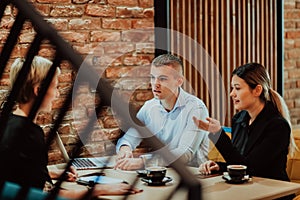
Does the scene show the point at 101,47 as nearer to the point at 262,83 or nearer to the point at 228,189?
the point at 262,83

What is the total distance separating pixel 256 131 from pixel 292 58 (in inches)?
89.3

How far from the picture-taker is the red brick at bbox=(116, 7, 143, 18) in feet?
12.3

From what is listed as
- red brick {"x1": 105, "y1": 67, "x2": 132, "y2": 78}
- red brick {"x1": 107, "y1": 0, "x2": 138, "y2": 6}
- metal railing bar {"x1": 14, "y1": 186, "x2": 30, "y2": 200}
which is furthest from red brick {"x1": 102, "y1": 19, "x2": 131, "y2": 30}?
metal railing bar {"x1": 14, "y1": 186, "x2": 30, "y2": 200}

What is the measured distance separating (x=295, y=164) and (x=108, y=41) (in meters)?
1.43

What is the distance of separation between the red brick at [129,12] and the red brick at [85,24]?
18 cm

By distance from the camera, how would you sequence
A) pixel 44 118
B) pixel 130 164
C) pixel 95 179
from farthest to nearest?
pixel 44 118 < pixel 130 164 < pixel 95 179

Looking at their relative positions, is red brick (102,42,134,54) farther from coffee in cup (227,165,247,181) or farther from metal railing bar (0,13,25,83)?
metal railing bar (0,13,25,83)

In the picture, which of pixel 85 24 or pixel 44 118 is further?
pixel 85 24

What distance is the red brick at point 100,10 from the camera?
3609 millimetres

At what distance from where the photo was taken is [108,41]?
372 cm

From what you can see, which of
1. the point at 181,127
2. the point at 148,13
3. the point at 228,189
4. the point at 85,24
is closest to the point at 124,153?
the point at 181,127

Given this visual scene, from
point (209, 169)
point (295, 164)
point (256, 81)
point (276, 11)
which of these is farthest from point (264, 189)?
point (276, 11)

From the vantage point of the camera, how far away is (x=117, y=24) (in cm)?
375

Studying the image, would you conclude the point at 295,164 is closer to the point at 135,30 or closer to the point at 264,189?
the point at 264,189
